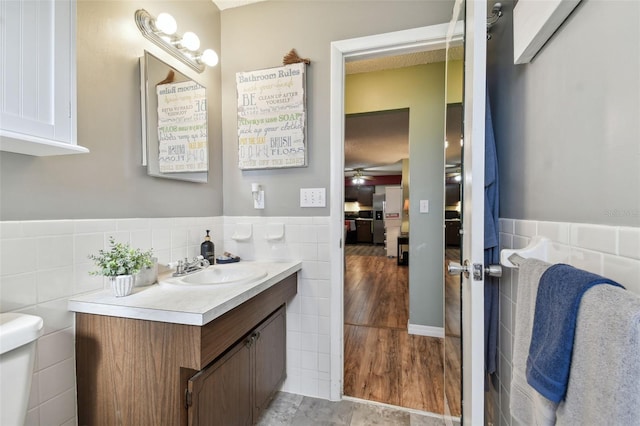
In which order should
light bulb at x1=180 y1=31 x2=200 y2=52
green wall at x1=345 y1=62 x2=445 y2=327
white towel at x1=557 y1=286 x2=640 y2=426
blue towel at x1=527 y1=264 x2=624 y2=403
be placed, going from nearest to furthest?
white towel at x1=557 y1=286 x2=640 y2=426, blue towel at x1=527 y1=264 x2=624 y2=403, light bulb at x1=180 y1=31 x2=200 y2=52, green wall at x1=345 y1=62 x2=445 y2=327

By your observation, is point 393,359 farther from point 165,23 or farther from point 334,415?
point 165,23

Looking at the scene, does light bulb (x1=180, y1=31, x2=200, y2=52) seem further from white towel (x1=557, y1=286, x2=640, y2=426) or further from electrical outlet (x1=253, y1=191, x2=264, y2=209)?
white towel (x1=557, y1=286, x2=640, y2=426)

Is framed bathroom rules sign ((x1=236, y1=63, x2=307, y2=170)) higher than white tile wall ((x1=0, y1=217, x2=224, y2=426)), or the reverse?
framed bathroom rules sign ((x1=236, y1=63, x2=307, y2=170))

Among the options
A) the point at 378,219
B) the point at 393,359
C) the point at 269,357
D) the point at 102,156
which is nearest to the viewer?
the point at 102,156

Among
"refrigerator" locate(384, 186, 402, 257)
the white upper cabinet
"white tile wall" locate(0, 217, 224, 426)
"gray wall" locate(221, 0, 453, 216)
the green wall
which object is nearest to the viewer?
the white upper cabinet

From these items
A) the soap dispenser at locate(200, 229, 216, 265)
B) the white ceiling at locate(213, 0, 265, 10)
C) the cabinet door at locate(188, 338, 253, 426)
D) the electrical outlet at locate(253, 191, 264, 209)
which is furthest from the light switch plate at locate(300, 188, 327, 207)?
the white ceiling at locate(213, 0, 265, 10)

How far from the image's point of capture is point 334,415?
159 centimetres

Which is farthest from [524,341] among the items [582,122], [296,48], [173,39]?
[173,39]

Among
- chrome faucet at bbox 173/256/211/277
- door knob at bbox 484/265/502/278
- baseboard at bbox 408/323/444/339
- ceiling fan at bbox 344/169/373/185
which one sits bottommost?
baseboard at bbox 408/323/444/339

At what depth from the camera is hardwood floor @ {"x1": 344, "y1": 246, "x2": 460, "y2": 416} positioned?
167 cm

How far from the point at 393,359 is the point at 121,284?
1.98 m

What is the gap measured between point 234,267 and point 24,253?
2.89ft

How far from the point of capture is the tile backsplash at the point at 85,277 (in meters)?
0.91

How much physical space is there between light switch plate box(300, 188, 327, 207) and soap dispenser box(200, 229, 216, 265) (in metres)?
0.62
